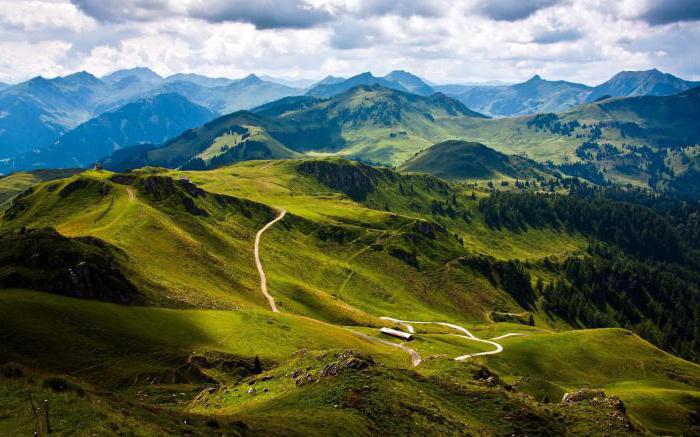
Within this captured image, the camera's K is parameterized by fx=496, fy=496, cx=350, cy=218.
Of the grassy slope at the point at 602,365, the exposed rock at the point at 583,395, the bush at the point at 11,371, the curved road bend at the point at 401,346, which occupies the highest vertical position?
the bush at the point at 11,371

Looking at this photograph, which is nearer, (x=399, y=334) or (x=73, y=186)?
(x=399, y=334)

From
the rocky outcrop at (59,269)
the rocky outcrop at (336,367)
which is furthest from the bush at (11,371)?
the rocky outcrop at (59,269)

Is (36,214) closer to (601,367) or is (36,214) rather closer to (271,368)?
(271,368)

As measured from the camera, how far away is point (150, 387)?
6319cm

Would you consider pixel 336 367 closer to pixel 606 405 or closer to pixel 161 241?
pixel 606 405

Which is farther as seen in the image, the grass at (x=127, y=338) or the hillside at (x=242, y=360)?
the grass at (x=127, y=338)

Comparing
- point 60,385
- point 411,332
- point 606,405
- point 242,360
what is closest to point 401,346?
point 411,332

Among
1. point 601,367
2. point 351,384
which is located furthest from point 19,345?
point 601,367

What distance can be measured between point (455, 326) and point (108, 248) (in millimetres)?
119771

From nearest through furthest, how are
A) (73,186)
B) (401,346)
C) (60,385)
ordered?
1. (60,385)
2. (401,346)
3. (73,186)

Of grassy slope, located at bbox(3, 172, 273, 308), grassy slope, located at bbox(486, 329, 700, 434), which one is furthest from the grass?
grassy slope, located at bbox(486, 329, 700, 434)

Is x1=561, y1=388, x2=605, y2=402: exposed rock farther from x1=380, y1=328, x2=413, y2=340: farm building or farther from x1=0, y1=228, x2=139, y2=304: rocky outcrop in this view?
x1=0, y1=228, x2=139, y2=304: rocky outcrop

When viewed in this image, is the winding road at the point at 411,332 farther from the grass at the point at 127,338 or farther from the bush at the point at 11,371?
the bush at the point at 11,371

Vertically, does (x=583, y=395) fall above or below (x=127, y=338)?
below
